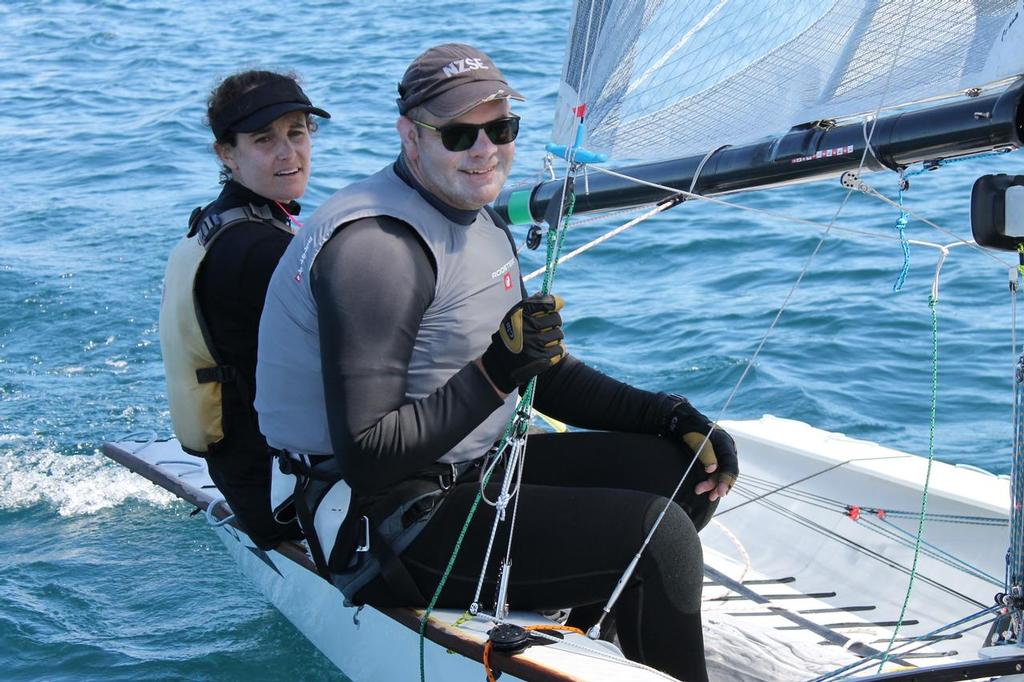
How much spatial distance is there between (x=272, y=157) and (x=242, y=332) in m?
0.38

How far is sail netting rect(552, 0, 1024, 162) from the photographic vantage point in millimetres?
2385

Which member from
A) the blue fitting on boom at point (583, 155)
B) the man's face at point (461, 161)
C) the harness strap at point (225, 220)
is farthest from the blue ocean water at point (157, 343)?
the man's face at point (461, 161)

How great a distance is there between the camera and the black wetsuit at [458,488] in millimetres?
1957

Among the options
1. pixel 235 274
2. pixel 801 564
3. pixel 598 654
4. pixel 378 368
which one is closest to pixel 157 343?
pixel 235 274

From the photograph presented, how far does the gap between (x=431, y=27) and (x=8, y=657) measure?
9727 millimetres

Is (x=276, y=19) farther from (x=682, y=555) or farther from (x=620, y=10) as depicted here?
(x=682, y=555)

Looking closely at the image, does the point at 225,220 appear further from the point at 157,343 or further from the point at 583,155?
the point at 157,343

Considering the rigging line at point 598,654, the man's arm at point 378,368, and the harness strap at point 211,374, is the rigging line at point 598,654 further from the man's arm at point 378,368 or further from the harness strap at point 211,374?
the harness strap at point 211,374

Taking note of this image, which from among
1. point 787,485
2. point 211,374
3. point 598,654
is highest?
point 211,374

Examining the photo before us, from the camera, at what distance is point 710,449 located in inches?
95.1

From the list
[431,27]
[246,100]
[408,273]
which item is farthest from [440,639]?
[431,27]

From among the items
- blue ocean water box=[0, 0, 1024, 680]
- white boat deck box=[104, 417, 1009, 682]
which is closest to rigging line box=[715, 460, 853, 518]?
white boat deck box=[104, 417, 1009, 682]

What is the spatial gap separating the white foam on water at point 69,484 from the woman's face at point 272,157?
1.75 m

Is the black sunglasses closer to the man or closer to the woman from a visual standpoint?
the man
